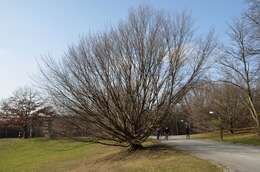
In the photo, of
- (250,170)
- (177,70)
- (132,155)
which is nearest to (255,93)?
(177,70)

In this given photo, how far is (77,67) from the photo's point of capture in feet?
68.4

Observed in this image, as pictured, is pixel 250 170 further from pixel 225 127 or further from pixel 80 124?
pixel 225 127

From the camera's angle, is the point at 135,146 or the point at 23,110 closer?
the point at 135,146

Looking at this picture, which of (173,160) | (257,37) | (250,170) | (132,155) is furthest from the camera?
(257,37)

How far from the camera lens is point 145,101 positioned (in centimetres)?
2050

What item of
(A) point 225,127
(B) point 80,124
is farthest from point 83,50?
(A) point 225,127

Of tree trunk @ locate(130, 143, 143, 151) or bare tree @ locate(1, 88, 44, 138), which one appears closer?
tree trunk @ locate(130, 143, 143, 151)

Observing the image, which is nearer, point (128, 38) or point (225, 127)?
point (128, 38)

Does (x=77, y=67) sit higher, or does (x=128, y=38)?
(x=128, y=38)

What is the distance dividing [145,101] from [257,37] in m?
9.29

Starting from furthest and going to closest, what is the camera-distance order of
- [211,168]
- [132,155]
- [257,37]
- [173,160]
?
[257,37] → [132,155] → [173,160] → [211,168]

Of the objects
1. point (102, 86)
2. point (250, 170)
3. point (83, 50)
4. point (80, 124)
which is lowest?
point (250, 170)

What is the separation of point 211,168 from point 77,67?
11.1 m

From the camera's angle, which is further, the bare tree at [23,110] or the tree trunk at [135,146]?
the bare tree at [23,110]
